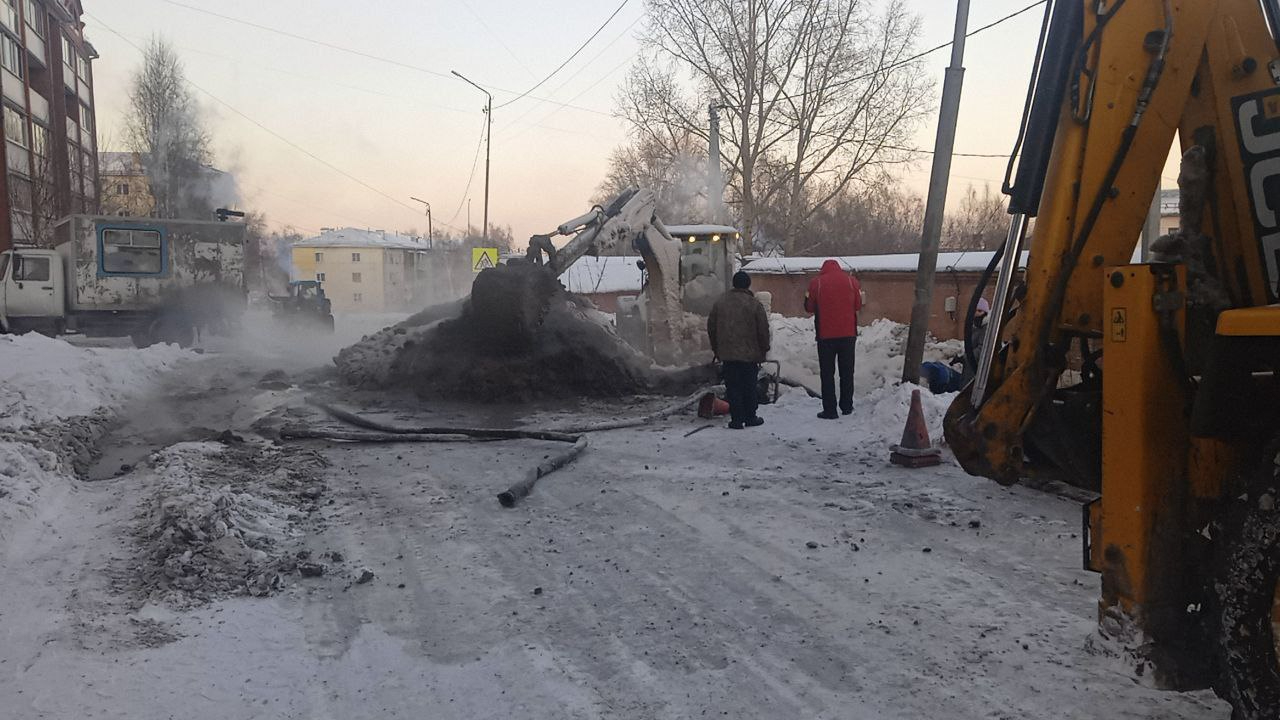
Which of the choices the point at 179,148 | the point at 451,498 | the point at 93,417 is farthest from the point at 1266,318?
the point at 179,148

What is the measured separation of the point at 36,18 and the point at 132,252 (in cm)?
2247

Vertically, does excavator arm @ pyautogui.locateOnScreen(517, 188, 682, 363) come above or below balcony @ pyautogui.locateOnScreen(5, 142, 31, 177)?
below

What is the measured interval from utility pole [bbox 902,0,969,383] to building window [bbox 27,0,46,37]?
126 ft

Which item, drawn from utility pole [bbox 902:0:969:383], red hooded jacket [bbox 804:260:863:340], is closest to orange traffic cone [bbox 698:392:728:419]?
red hooded jacket [bbox 804:260:863:340]

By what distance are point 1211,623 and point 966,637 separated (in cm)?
143

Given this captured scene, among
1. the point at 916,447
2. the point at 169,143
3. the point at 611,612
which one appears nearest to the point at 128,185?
the point at 169,143

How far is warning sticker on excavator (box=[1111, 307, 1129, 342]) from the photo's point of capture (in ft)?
10.7

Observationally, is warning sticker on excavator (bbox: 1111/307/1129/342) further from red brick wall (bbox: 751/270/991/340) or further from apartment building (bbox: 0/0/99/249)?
apartment building (bbox: 0/0/99/249)

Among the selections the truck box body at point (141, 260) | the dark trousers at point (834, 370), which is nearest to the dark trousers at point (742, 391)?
the dark trousers at point (834, 370)

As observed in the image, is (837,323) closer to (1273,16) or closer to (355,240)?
(1273,16)

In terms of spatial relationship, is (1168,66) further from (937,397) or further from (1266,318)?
(937,397)

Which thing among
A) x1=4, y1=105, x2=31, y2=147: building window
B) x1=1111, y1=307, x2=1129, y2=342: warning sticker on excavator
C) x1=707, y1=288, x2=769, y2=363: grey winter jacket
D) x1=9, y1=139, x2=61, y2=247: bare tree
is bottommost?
x1=707, y1=288, x2=769, y2=363: grey winter jacket

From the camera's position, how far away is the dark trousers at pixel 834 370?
10461mm

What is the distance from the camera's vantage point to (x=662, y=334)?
1733 cm
